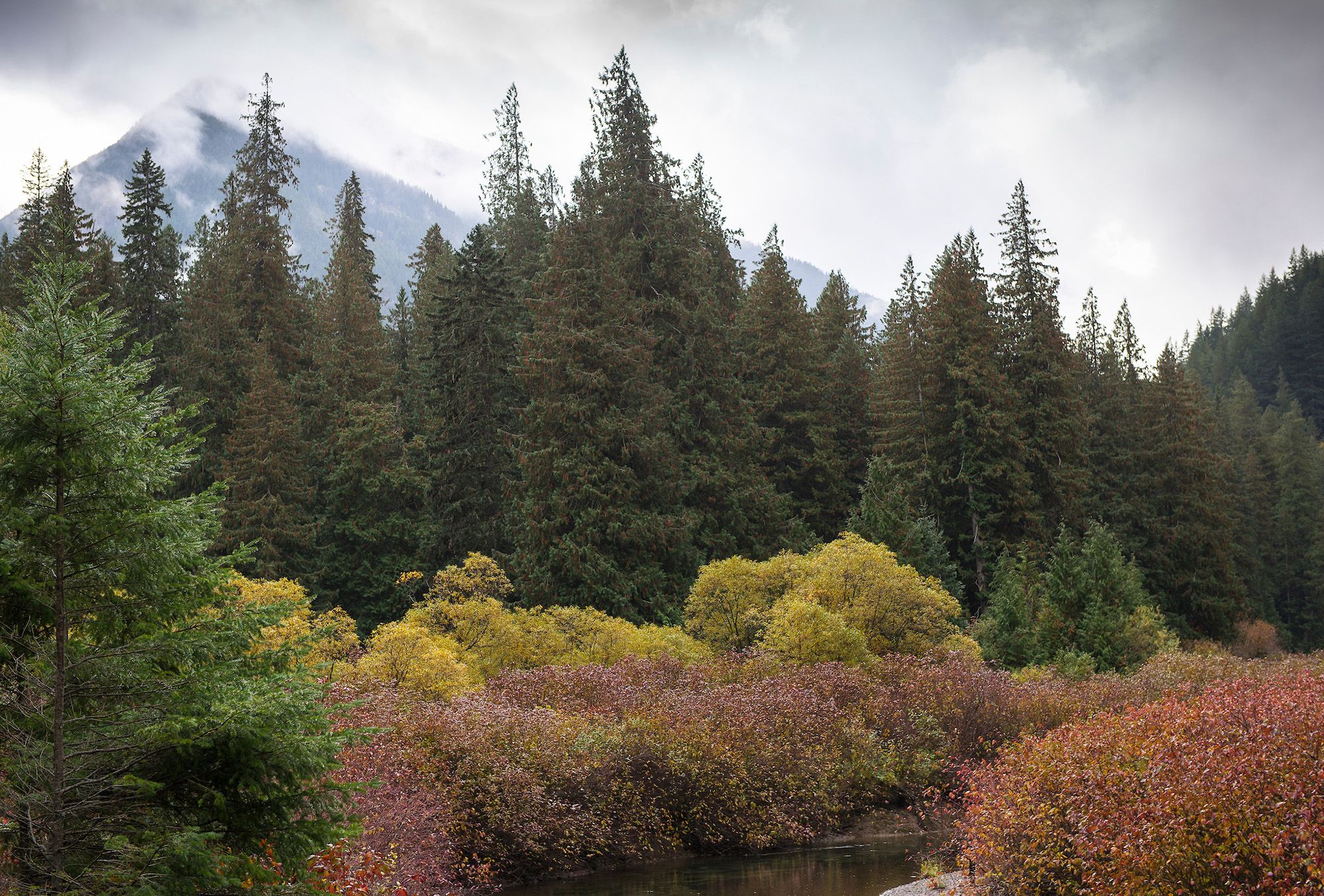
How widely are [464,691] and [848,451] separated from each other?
29055mm

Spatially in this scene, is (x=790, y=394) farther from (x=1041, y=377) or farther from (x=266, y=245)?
(x=266, y=245)

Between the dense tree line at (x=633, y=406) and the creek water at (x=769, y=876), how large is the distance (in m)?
14.6

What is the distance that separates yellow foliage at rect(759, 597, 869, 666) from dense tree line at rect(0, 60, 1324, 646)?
9.68m

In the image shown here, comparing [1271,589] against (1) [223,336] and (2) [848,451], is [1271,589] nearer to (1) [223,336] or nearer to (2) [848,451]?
(2) [848,451]

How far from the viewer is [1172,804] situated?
30.4ft

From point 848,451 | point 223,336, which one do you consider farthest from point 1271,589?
point 223,336

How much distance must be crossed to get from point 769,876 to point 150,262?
36692mm

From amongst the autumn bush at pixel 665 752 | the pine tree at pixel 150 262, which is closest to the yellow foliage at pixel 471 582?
the autumn bush at pixel 665 752

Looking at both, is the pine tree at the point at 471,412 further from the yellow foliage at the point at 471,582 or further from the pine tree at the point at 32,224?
the pine tree at the point at 32,224

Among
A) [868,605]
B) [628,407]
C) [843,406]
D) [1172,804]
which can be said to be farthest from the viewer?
A: [843,406]

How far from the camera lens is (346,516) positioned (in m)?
37.7

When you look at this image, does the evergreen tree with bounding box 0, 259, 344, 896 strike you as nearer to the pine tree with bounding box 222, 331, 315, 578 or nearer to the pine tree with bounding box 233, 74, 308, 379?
the pine tree with bounding box 222, 331, 315, 578

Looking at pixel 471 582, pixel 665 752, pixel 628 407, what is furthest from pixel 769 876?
pixel 628 407

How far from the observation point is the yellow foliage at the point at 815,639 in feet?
76.6
